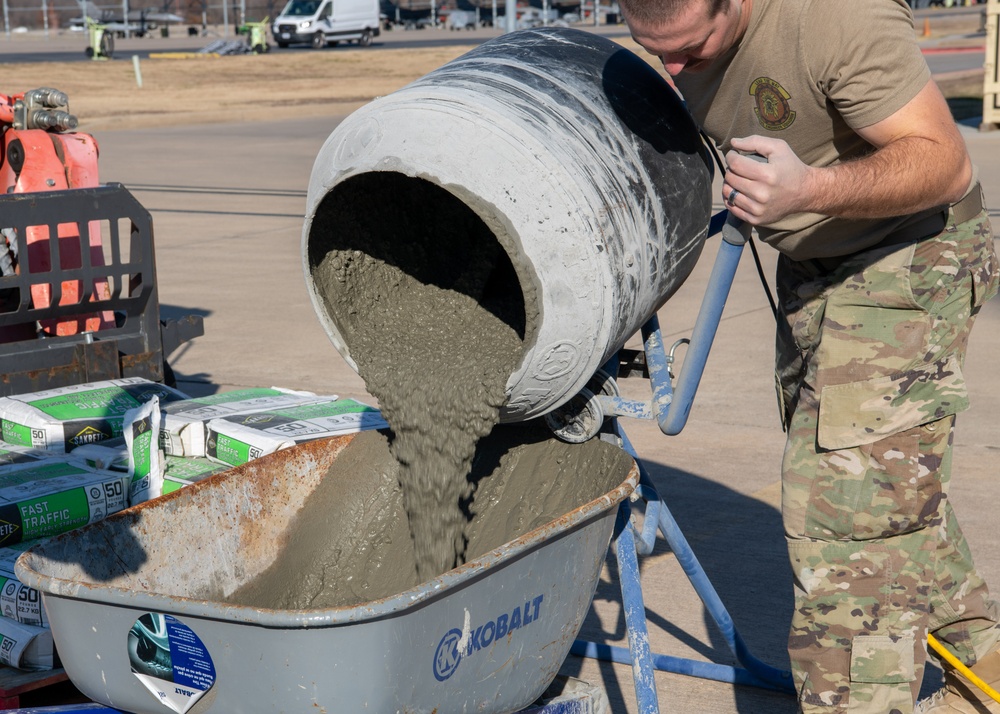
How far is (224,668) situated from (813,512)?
1.26m

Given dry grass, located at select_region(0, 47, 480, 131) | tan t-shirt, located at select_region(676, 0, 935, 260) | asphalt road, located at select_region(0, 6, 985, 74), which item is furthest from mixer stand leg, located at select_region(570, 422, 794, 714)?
asphalt road, located at select_region(0, 6, 985, 74)

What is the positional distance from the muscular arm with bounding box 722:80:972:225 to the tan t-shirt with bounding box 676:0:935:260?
5 cm

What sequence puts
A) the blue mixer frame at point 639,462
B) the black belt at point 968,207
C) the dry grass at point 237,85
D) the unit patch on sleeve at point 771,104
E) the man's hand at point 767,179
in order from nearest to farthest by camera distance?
the man's hand at point 767,179, the unit patch on sleeve at point 771,104, the blue mixer frame at point 639,462, the black belt at point 968,207, the dry grass at point 237,85

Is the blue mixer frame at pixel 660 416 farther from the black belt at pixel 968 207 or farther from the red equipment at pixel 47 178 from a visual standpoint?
the red equipment at pixel 47 178

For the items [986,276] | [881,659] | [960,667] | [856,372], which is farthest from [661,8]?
[960,667]

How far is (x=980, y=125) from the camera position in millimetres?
16984

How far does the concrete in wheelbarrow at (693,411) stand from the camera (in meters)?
3.70

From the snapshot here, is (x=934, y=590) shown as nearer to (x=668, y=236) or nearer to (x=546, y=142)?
(x=668, y=236)

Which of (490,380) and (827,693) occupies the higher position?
(490,380)

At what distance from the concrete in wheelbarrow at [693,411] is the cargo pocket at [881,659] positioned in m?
0.66

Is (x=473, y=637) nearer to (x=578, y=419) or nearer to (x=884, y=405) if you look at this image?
(x=578, y=419)

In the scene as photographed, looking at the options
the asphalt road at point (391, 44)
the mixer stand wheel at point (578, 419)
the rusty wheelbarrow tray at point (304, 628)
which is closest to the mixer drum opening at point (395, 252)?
the mixer stand wheel at point (578, 419)

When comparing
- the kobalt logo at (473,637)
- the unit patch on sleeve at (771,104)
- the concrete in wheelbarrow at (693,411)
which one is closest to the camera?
the kobalt logo at (473,637)

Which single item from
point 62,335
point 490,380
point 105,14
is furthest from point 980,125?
point 105,14
